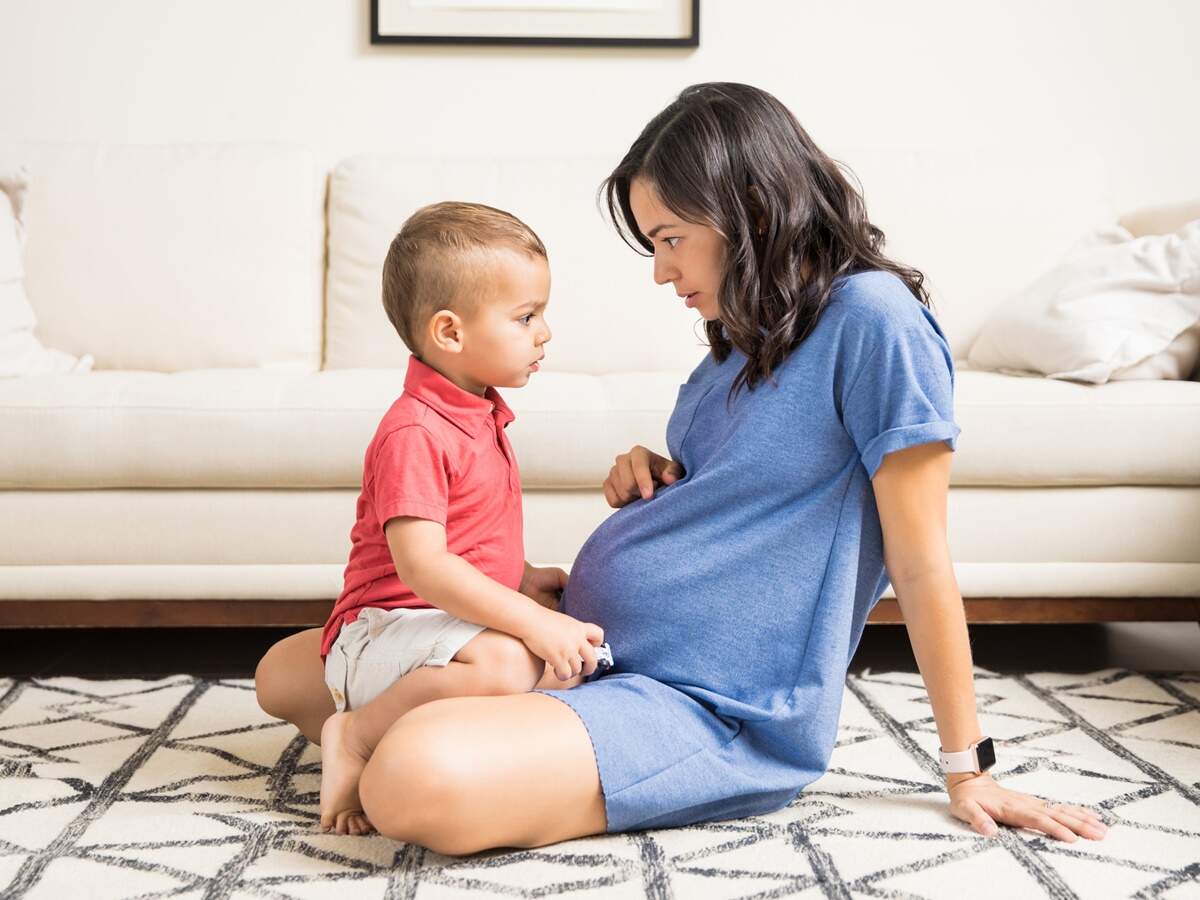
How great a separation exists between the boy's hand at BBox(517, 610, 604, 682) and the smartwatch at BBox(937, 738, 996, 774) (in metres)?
0.37

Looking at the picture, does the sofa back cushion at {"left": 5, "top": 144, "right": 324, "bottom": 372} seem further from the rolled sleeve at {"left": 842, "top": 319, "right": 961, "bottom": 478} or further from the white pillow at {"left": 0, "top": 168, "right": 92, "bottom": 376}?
the rolled sleeve at {"left": 842, "top": 319, "right": 961, "bottom": 478}

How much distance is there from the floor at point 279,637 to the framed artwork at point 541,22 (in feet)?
4.79

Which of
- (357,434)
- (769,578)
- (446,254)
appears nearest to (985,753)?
(769,578)

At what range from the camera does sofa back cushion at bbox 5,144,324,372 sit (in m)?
2.51

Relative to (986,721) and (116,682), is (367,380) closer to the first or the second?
(116,682)

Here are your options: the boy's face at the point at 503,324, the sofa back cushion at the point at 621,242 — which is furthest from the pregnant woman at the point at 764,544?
the sofa back cushion at the point at 621,242

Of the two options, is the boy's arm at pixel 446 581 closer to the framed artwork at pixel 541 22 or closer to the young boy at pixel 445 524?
the young boy at pixel 445 524

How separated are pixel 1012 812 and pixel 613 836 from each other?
393 millimetres

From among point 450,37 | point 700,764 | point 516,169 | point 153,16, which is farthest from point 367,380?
point 153,16

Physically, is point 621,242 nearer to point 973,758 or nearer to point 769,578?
point 769,578

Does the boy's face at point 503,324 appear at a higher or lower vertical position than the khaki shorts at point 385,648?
higher

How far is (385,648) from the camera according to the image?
1.30 m

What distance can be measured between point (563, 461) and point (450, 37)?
145 centimetres

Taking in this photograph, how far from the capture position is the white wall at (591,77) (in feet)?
9.52
